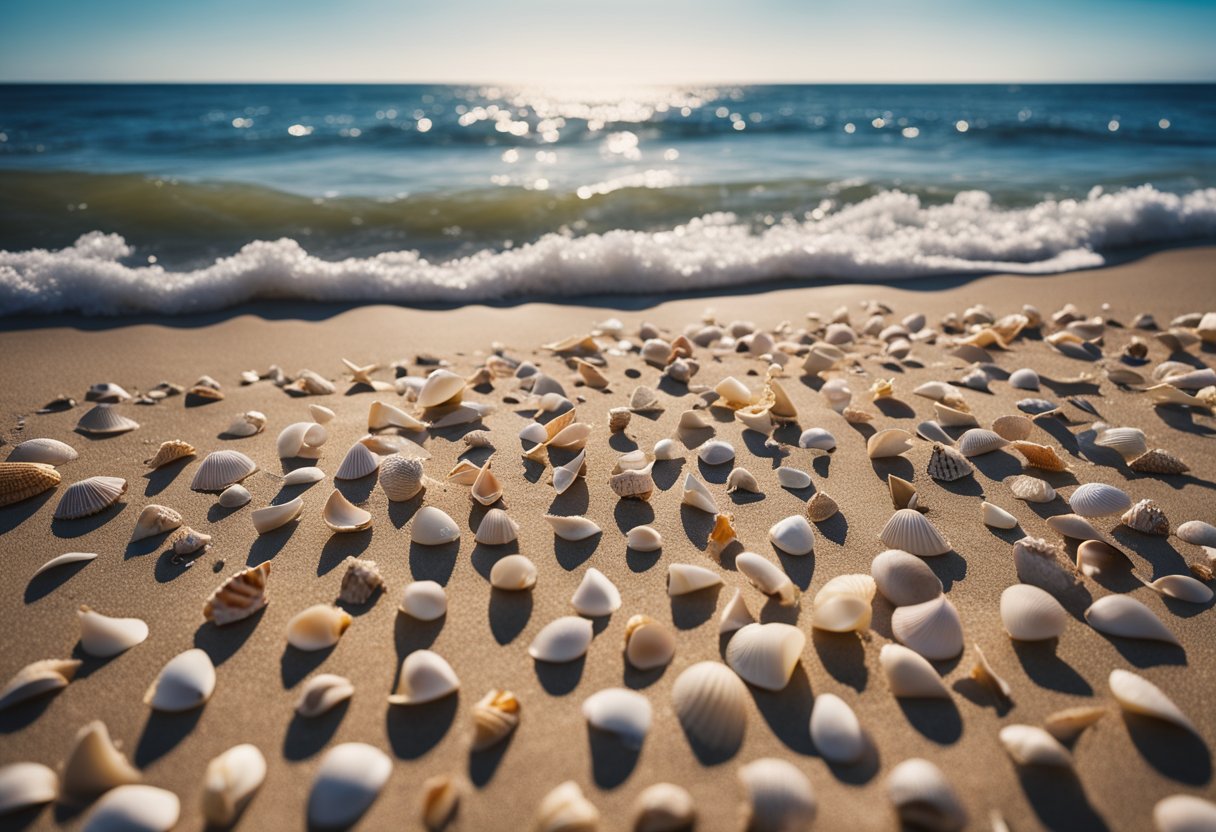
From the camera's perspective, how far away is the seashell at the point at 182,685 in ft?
4.13

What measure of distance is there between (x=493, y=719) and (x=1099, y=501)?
6.08 feet

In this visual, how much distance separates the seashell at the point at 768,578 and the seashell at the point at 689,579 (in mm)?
88

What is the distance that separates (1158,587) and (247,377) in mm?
3423

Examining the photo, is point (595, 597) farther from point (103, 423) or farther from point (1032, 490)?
point (103, 423)

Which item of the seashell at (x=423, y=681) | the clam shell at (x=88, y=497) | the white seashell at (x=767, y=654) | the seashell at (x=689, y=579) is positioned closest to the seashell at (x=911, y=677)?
the white seashell at (x=767, y=654)

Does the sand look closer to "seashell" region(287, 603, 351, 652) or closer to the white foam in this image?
"seashell" region(287, 603, 351, 652)

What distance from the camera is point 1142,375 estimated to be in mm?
2906

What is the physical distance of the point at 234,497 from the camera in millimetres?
1938

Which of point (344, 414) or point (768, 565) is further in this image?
point (344, 414)

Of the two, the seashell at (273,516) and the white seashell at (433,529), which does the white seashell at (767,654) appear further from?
the seashell at (273,516)

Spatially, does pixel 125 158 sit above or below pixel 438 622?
above

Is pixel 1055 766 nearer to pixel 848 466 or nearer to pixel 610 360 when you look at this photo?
pixel 848 466

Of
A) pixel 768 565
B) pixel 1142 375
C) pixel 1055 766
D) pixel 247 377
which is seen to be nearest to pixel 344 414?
pixel 247 377

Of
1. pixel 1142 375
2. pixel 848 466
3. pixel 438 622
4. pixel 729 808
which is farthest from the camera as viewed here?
pixel 1142 375
